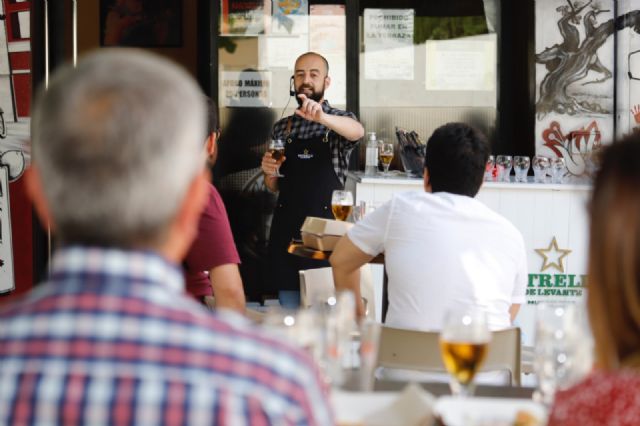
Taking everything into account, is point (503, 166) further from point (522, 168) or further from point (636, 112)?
point (636, 112)

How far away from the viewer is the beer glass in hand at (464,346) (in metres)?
1.96

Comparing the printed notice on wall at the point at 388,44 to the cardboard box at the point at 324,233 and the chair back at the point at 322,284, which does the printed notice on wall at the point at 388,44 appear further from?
the cardboard box at the point at 324,233

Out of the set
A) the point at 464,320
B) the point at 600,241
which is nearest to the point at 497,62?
the point at 464,320

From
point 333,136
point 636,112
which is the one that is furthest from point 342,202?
point 636,112

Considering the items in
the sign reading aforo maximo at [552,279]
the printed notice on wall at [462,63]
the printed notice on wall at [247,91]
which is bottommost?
the sign reading aforo maximo at [552,279]

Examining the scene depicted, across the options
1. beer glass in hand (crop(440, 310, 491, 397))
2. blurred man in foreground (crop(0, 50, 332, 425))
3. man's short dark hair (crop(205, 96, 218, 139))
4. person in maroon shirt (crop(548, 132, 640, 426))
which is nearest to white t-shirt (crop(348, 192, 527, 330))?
man's short dark hair (crop(205, 96, 218, 139))

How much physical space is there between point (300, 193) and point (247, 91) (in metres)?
1.89

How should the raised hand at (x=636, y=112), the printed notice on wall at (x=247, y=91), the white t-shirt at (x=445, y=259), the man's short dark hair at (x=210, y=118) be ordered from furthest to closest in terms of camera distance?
1. the raised hand at (x=636, y=112)
2. the printed notice on wall at (x=247, y=91)
3. the man's short dark hair at (x=210, y=118)
4. the white t-shirt at (x=445, y=259)

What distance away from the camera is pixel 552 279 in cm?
615

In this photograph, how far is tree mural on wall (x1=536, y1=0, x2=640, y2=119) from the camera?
7.57 meters

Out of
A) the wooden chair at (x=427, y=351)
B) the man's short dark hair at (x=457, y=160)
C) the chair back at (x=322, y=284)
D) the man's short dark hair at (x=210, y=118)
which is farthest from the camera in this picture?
the chair back at (x=322, y=284)

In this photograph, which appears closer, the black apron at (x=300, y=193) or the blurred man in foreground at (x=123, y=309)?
the blurred man in foreground at (x=123, y=309)

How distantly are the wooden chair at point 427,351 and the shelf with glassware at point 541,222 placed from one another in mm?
3172

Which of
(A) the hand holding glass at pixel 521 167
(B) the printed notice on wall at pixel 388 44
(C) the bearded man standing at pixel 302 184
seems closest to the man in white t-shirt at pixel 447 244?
(C) the bearded man standing at pixel 302 184
